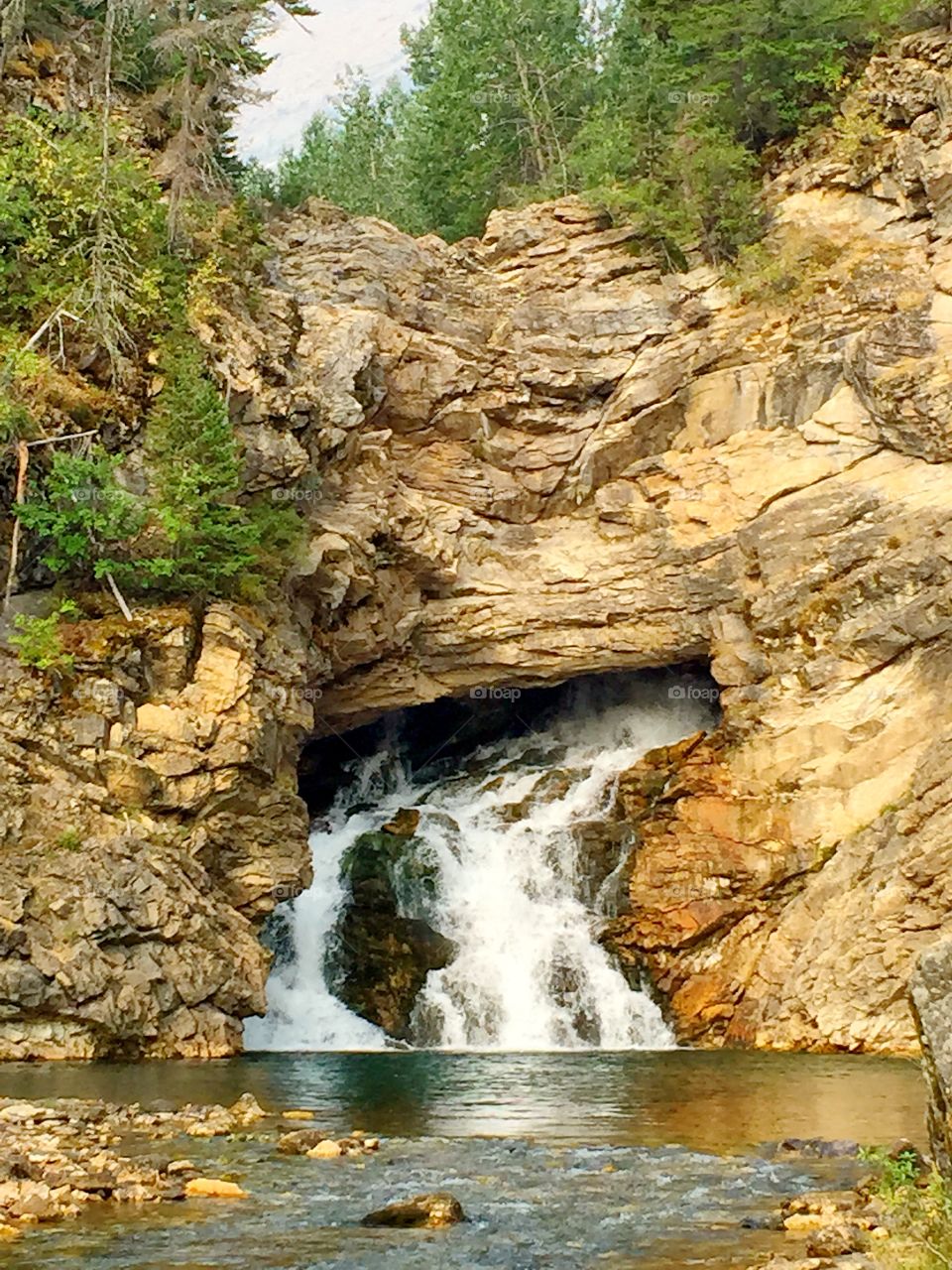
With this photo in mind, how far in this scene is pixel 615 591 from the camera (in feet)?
127

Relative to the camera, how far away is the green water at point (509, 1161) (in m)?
10.5

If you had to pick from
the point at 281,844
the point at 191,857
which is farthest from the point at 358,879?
the point at 191,857

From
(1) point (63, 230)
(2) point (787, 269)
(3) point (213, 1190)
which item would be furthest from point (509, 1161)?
(2) point (787, 269)

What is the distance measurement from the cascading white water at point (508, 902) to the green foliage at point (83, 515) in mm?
10640

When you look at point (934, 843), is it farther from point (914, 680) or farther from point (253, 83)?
point (253, 83)

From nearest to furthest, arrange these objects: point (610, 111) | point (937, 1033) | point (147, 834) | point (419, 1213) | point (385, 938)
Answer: point (937, 1033)
point (419, 1213)
point (147, 834)
point (385, 938)
point (610, 111)

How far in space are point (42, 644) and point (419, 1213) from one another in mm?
20738

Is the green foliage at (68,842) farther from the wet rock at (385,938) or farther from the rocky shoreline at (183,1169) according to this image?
the rocky shoreline at (183,1169)

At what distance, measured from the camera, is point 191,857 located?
29953 mm

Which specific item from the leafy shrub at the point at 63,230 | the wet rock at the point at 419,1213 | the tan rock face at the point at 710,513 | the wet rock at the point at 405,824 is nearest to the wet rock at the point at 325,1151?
the wet rock at the point at 419,1213

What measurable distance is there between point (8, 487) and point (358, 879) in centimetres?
1324

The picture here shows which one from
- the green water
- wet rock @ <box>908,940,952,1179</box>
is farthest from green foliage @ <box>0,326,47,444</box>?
wet rock @ <box>908,940,952,1179</box>

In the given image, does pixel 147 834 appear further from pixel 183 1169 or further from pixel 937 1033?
pixel 937 1033

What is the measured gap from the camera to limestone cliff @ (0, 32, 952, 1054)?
29281 millimetres
